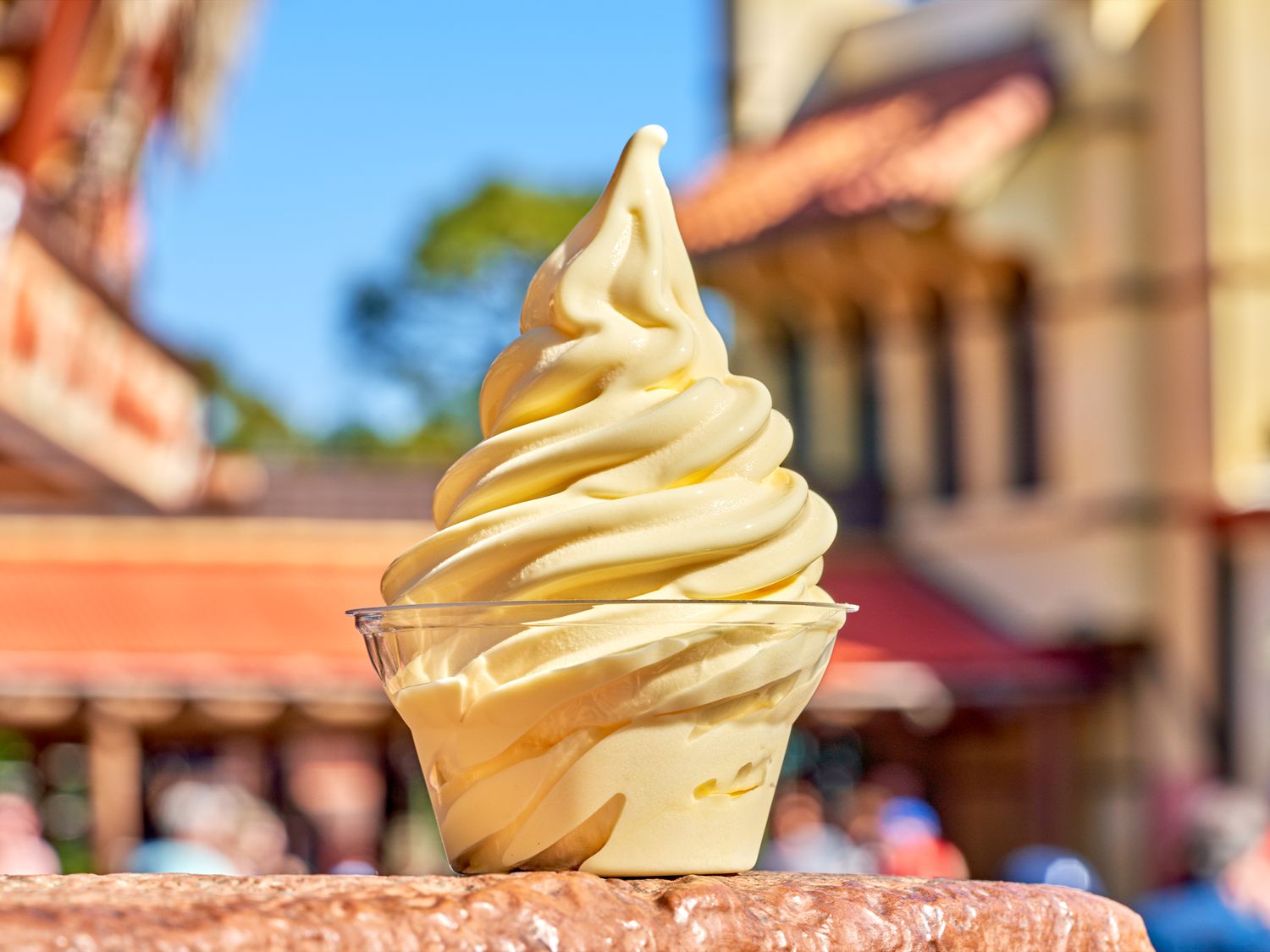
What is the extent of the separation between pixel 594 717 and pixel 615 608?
3.8 inches

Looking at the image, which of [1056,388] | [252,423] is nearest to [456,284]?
[252,423]

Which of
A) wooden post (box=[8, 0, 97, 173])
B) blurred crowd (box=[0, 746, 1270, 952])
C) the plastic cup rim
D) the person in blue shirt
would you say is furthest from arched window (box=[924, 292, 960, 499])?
the plastic cup rim

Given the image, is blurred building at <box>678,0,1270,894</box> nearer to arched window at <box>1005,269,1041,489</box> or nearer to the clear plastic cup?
arched window at <box>1005,269,1041,489</box>

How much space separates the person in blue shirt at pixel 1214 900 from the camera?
14.0 feet

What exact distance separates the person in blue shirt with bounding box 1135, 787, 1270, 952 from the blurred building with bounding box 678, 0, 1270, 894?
784cm

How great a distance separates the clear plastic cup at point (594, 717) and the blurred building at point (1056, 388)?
437 inches

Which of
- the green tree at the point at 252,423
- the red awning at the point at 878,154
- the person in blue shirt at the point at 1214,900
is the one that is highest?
the red awning at the point at 878,154

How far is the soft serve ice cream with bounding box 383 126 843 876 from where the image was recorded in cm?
162

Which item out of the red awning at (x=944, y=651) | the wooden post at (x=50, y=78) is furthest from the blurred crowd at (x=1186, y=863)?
the wooden post at (x=50, y=78)

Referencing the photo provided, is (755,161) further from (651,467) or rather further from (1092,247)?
(651,467)

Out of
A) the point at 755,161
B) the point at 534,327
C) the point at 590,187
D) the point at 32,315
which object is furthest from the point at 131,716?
the point at 590,187

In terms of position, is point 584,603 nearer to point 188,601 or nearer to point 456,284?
point 188,601

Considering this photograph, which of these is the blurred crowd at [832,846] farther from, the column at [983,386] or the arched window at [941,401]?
the column at [983,386]

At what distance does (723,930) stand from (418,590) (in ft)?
1.46
